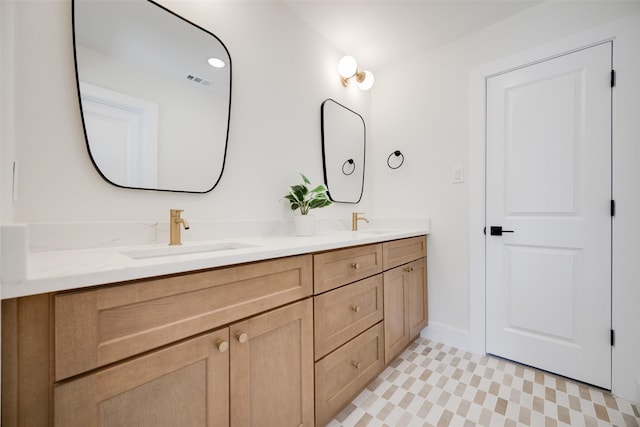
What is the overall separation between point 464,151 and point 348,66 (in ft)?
3.59

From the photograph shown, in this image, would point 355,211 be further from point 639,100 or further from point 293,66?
point 639,100

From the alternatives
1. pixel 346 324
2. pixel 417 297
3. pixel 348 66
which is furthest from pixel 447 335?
Result: pixel 348 66

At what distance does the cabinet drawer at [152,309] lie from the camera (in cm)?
54

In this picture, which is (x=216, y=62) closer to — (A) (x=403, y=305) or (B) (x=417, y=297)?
(A) (x=403, y=305)

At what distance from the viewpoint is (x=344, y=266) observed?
123 centimetres

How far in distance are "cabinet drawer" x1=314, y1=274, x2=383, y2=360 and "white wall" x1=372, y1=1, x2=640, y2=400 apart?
85cm

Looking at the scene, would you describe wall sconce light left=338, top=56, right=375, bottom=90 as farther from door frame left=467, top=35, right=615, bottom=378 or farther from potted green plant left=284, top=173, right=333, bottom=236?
potted green plant left=284, top=173, right=333, bottom=236

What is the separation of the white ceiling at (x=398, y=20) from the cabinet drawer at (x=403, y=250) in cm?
150

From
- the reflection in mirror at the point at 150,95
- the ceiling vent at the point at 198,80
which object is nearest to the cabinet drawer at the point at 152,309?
the reflection in mirror at the point at 150,95

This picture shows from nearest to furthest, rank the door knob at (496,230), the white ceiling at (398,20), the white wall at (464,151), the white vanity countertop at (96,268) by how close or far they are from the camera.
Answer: the white vanity countertop at (96,268) → the white wall at (464,151) → the white ceiling at (398,20) → the door knob at (496,230)

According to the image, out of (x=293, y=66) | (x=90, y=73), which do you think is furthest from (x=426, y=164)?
(x=90, y=73)

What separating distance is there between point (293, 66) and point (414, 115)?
107 centimetres

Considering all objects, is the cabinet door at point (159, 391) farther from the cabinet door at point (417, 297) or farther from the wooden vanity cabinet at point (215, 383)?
the cabinet door at point (417, 297)

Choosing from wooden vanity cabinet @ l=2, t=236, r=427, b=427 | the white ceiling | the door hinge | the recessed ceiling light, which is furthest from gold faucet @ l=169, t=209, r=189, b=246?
the door hinge
